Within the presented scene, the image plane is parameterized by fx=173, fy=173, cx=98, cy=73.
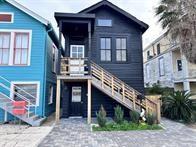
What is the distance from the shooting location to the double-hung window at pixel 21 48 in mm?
11137

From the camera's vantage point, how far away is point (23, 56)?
36.7 feet

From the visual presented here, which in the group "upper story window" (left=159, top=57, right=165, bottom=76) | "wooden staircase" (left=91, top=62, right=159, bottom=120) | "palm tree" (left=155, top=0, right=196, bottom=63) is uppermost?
"palm tree" (left=155, top=0, right=196, bottom=63)

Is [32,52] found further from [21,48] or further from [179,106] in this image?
[179,106]

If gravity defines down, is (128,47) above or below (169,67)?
above

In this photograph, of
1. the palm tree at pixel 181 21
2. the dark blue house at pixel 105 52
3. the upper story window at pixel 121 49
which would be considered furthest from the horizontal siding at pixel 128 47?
the palm tree at pixel 181 21

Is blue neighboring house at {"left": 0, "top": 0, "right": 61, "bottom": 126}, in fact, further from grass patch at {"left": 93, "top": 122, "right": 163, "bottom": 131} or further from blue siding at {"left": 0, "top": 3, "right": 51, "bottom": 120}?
grass patch at {"left": 93, "top": 122, "right": 163, "bottom": 131}

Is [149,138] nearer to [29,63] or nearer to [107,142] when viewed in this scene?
[107,142]

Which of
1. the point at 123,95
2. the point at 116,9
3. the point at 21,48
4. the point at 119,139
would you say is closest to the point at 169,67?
the point at 116,9

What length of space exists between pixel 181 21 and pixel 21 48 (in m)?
11.2

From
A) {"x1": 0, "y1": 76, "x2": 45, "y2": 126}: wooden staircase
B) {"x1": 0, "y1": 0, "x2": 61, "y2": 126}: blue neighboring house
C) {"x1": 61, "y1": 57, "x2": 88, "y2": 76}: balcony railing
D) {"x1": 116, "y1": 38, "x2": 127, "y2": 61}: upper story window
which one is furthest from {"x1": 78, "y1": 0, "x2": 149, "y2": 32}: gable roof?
{"x1": 0, "y1": 76, "x2": 45, "y2": 126}: wooden staircase

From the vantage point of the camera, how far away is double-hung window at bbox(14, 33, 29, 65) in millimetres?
11137

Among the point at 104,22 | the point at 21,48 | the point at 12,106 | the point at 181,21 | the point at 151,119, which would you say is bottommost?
the point at 151,119

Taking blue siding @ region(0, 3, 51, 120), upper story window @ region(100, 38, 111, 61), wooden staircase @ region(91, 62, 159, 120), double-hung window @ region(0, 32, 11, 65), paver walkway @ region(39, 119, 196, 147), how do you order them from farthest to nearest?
upper story window @ region(100, 38, 111, 61) → double-hung window @ region(0, 32, 11, 65) → blue siding @ region(0, 3, 51, 120) → wooden staircase @ region(91, 62, 159, 120) → paver walkway @ region(39, 119, 196, 147)

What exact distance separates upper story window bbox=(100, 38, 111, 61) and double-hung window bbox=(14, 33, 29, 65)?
521 centimetres
